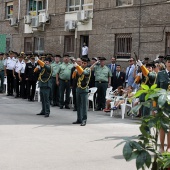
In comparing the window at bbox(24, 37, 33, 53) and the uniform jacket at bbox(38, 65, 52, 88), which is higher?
the window at bbox(24, 37, 33, 53)

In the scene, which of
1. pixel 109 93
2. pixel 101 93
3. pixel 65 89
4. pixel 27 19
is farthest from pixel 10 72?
pixel 27 19

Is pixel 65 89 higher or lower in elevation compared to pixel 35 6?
lower

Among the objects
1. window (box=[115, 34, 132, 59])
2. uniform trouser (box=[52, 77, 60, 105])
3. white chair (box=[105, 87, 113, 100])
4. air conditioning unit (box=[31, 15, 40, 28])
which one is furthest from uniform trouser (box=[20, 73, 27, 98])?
air conditioning unit (box=[31, 15, 40, 28])

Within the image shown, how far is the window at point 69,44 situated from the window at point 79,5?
1745mm

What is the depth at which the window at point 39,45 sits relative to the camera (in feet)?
98.8

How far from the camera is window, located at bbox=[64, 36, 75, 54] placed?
27062 mm

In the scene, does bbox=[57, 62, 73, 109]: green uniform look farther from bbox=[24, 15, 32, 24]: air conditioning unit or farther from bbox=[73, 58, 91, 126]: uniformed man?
bbox=[24, 15, 32, 24]: air conditioning unit

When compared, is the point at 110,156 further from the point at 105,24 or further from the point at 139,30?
the point at 105,24

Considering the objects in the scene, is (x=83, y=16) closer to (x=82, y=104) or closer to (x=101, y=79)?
(x=101, y=79)

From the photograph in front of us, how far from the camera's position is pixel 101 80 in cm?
1772

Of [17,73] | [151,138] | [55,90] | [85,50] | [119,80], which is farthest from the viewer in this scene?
[85,50]

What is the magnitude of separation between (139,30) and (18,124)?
1056cm

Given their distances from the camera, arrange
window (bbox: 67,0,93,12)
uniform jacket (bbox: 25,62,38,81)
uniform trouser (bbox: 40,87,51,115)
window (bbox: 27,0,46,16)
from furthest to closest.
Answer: window (bbox: 27,0,46,16), window (bbox: 67,0,93,12), uniform jacket (bbox: 25,62,38,81), uniform trouser (bbox: 40,87,51,115)

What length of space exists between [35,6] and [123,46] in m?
10.7
